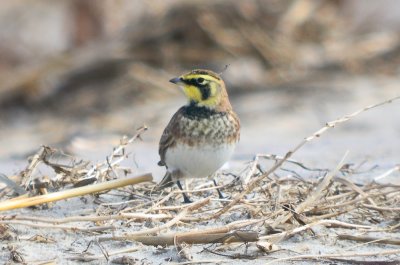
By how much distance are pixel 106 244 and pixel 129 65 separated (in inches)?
303

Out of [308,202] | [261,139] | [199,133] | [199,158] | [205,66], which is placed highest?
[205,66]

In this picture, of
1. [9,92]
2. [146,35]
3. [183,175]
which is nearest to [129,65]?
[146,35]

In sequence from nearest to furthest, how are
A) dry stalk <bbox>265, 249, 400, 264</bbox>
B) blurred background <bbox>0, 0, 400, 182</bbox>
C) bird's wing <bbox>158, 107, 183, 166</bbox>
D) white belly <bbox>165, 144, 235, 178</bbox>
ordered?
dry stalk <bbox>265, 249, 400, 264</bbox>, white belly <bbox>165, 144, 235, 178</bbox>, bird's wing <bbox>158, 107, 183, 166</bbox>, blurred background <bbox>0, 0, 400, 182</bbox>

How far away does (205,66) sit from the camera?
37.7ft

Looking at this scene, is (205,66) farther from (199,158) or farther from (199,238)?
(199,238)

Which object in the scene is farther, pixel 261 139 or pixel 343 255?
pixel 261 139

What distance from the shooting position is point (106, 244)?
12.9 feet

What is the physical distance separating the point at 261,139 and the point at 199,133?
3794 mm

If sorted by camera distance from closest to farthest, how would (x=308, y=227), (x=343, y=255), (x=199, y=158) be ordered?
(x=343, y=255)
(x=308, y=227)
(x=199, y=158)

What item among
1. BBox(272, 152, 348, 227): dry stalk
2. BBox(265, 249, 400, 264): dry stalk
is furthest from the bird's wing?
BBox(265, 249, 400, 264): dry stalk

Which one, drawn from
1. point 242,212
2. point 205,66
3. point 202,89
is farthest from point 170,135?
point 205,66

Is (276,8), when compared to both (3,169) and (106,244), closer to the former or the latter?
(3,169)

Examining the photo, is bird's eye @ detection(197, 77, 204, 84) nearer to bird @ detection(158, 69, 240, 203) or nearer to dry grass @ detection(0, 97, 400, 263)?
bird @ detection(158, 69, 240, 203)

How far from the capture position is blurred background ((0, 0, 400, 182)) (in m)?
10.1
